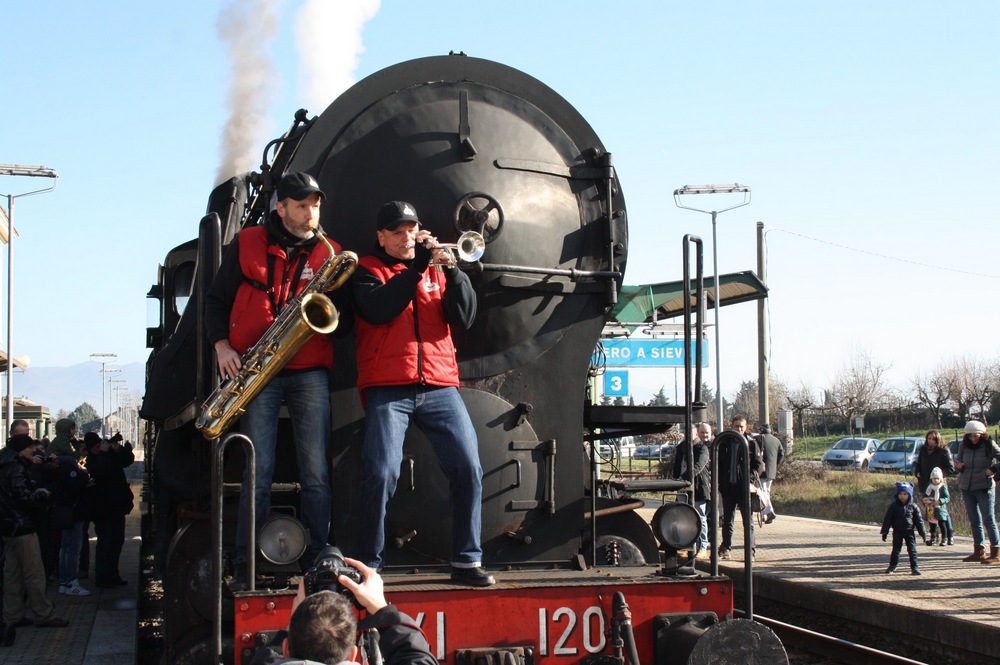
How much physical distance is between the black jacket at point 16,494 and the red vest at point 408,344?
4.89 m

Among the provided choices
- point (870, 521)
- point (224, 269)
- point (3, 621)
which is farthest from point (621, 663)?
point (870, 521)

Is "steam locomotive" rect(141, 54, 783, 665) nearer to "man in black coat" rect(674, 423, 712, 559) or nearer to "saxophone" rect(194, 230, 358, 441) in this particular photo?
"saxophone" rect(194, 230, 358, 441)

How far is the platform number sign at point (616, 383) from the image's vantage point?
16.4 meters

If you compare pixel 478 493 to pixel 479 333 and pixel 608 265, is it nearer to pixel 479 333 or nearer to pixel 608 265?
pixel 479 333

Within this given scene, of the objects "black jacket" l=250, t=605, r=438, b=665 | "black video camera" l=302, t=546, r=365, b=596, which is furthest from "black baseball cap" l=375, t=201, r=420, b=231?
"black jacket" l=250, t=605, r=438, b=665

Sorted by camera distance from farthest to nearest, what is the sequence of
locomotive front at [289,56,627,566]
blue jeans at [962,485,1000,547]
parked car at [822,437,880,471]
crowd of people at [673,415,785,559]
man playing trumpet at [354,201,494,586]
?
parked car at [822,437,880,471] < blue jeans at [962,485,1000,547] < crowd of people at [673,415,785,559] < locomotive front at [289,56,627,566] < man playing trumpet at [354,201,494,586]

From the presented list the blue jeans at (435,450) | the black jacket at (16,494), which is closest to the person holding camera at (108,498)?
the black jacket at (16,494)

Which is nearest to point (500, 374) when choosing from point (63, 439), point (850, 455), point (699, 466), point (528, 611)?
point (528, 611)

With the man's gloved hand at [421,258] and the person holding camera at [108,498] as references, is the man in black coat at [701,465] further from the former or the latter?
the person holding camera at [108,498]

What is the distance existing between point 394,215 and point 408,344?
1.90ft

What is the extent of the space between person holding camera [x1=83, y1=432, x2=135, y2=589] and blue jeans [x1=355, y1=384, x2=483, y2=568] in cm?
789

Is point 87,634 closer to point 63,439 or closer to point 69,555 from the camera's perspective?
point 69,555

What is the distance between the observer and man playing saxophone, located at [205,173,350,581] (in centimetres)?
483

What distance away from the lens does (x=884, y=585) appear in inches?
397
